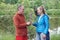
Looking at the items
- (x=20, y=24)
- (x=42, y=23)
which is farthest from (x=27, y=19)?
(x=20, y=24)

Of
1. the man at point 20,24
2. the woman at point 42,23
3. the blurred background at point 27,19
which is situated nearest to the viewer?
the man at point 20,24

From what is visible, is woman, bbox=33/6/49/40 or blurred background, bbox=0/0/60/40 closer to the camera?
woman, bbox=33/6/49/40

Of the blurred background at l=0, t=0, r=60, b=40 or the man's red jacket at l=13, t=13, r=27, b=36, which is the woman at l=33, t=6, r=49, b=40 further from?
the blurred background at l=0, t=0, r=60, b=40

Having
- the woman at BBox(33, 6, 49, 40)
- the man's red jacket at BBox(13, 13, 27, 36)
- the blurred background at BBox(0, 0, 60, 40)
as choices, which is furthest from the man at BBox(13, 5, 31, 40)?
the blurred background at BBox(0, 0, 60, 40)

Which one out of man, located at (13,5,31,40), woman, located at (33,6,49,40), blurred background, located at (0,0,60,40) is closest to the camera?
man, located at (13,5,31,40)

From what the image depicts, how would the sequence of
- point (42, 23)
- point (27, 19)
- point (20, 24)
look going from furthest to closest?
point (27, 19)
point (42, 23)
point (20, 24)

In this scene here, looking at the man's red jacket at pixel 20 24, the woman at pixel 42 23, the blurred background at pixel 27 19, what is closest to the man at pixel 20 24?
the man's red jacket at pixel 20 24

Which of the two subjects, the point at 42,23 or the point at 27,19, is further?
the point at 27,19

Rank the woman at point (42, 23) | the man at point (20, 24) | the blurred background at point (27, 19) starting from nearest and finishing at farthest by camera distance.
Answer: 1. the man at point (20, 24)
2. the woman at point (42, 23)
3. the blurred background at point (27, 19)

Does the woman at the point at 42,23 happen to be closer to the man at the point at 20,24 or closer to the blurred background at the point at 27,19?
the man at the point at 20,24

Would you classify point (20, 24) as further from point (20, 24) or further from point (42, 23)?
point (42, 23)

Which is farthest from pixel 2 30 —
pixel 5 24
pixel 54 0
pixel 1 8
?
pixel 54 0

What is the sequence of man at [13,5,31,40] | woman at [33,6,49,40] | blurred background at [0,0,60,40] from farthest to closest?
blurred background at [0,0,60,40]
woman at [33,6,49,40]
man at [13,5,31,40]

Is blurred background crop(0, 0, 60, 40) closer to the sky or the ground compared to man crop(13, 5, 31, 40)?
closer to the ground
